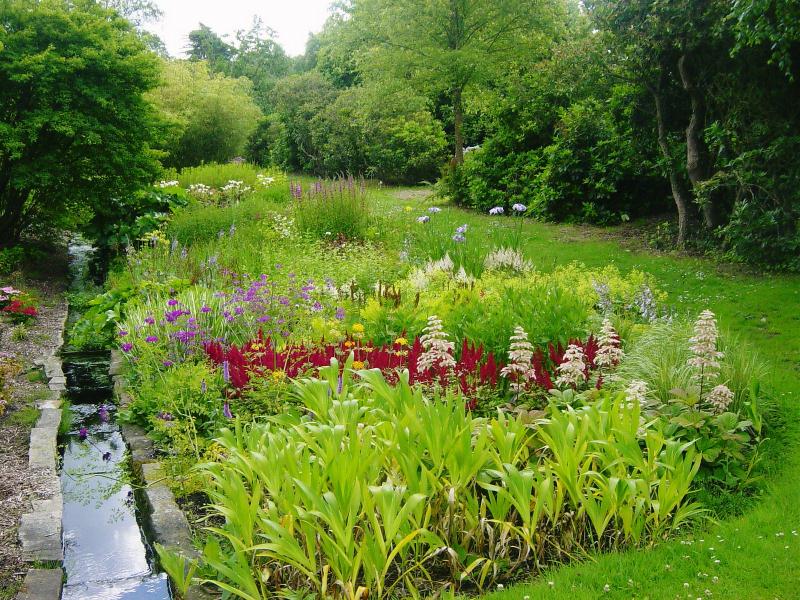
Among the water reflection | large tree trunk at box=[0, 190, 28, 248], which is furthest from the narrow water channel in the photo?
large tree trunk at box=[0, 190, 28, 248]

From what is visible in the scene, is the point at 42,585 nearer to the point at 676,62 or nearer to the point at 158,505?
the point at 158,505

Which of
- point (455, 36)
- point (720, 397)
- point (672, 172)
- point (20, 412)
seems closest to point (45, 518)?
point (20, 412)

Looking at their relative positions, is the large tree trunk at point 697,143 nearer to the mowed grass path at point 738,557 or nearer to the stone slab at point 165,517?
the mowed grass path at point 738,557

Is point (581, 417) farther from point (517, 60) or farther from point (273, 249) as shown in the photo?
point (517, 60)

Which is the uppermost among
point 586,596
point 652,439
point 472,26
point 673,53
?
point 472,26

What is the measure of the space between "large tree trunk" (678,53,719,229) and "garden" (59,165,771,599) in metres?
3.67

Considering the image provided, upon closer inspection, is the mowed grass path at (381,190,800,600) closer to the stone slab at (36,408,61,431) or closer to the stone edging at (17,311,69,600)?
the stone edging at (17,311,69,600)

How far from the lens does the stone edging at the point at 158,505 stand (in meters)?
3.35

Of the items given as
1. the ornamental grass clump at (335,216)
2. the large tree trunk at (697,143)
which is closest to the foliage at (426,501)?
the ornamental grass clump at (335,216)

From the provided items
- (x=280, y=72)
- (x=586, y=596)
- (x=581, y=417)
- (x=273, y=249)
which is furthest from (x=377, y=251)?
(x=280, y=72)

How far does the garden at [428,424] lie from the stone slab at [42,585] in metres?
0.57

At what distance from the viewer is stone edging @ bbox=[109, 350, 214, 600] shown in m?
3.35

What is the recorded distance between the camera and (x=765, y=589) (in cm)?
283

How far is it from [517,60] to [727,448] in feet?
50.2
